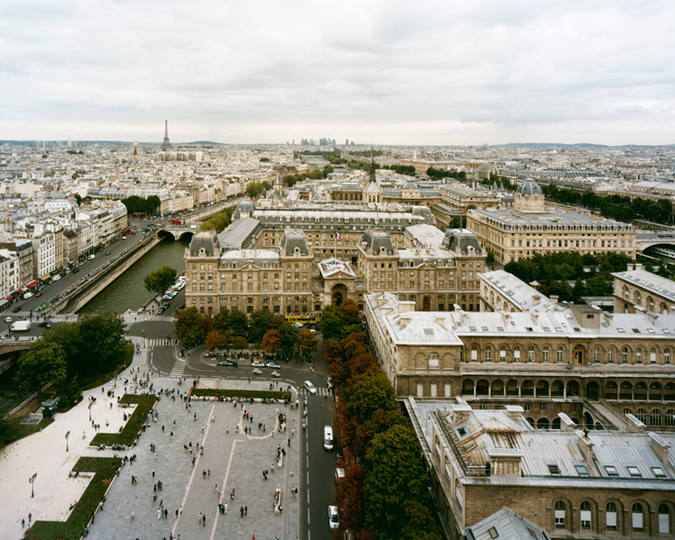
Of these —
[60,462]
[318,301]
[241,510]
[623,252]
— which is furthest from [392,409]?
[623,252]

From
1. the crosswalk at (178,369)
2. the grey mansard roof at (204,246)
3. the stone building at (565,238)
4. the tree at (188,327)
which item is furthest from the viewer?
the stone building at (565,238)

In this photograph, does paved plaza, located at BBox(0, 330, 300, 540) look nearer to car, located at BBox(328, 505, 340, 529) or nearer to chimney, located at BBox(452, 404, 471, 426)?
car, located at BBox(328, 505, 340, 529)

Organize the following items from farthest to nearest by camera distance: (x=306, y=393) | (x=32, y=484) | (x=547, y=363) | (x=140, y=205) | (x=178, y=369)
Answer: (x=140, y=205), (x=178, y=369), (x=306, y=393), (x=547, y=363), (x=32, y=484)

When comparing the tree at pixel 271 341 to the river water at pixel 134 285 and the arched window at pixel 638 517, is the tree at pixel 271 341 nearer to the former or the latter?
the river water at pixel 134 285

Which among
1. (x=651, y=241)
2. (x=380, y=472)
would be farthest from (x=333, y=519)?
(x=651, y=241)

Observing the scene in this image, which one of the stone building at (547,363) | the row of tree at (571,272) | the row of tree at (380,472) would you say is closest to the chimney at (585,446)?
the row of tree at (380,472)

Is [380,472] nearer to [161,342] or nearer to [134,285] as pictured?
[161,342]
